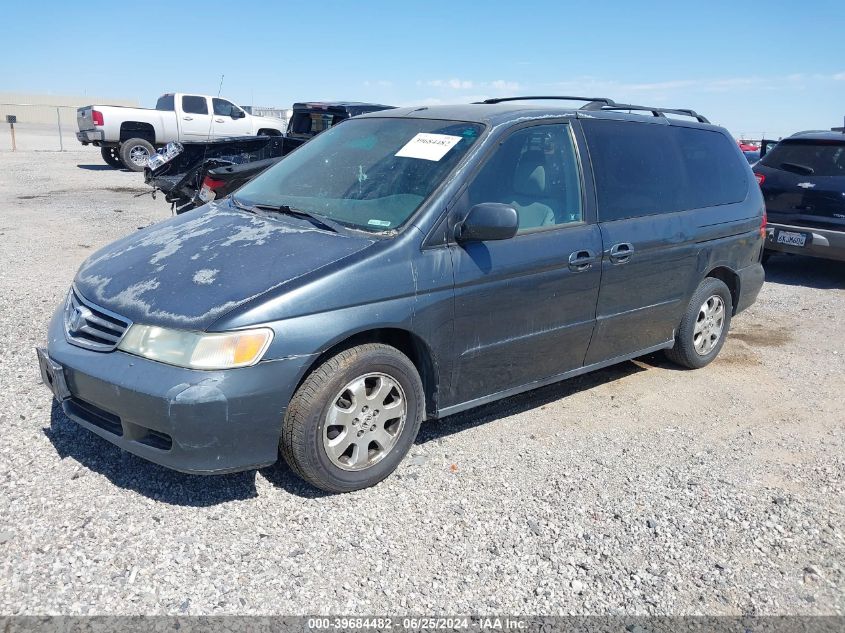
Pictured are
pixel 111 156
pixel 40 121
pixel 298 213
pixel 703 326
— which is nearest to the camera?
pixel 298 213

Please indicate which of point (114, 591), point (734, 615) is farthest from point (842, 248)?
point (114, 591)

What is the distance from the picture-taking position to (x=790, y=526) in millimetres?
3391

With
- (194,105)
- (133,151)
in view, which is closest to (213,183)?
(133,151)

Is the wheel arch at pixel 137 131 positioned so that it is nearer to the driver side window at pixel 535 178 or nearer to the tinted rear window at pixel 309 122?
the tinted rear window at pixel 309 122

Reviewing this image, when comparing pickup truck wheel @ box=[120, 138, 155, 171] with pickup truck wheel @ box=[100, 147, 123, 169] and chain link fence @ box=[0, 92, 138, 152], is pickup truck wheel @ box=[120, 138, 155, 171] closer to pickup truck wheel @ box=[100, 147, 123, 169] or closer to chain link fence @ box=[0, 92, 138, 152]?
pickup truck wheel @ box=[100, 147, 123, 169]

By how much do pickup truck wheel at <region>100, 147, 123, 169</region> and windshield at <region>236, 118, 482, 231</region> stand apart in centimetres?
1781

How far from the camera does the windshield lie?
375 cm

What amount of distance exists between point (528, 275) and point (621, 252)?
819 millimetres

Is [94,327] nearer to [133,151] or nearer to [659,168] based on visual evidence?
[659,168]

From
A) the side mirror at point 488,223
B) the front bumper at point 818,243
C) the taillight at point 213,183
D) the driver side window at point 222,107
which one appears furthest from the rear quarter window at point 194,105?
the side mirror at point 488,223

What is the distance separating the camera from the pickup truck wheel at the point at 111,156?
66.6 feet

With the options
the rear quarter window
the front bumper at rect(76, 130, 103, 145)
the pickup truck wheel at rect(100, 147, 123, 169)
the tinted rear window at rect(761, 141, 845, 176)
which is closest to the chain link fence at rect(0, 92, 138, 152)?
the pickup truck wheel at rect(100, 147, 123, 169)

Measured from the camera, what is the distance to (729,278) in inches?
221

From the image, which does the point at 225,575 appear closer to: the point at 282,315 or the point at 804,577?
the point at 282,315
